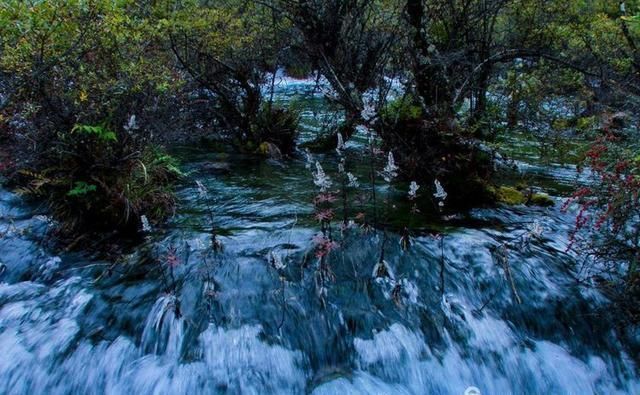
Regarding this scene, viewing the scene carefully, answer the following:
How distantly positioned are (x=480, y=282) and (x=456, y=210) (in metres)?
1.66

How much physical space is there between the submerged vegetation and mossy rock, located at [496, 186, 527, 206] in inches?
1.2

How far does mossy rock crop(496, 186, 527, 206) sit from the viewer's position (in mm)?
6426

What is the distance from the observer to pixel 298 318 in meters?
4.05

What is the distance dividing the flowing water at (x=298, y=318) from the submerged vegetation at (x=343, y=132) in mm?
52

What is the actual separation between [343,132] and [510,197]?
3.61m

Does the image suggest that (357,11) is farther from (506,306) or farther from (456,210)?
(506,306)

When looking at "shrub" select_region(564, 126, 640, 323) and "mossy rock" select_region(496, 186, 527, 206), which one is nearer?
"shrub" select_region(564, 126, 640, 323)

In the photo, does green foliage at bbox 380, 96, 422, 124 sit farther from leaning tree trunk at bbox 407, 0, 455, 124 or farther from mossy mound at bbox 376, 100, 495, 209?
leaning tree trunk at bbox 407, 0, 455, 124

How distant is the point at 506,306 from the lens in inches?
173

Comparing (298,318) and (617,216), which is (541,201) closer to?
(617,216)

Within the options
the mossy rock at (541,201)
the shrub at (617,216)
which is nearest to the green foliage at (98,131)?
the shrub at (617,216)

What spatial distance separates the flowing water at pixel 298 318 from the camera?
3.63 metres

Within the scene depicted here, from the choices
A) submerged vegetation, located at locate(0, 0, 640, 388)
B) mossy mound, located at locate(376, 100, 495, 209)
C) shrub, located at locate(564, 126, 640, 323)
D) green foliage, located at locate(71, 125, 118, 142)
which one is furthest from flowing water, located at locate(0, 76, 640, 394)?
green foliage, located at locate(71, 125, 118, 142)

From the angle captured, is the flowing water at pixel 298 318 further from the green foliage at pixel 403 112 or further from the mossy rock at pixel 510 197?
the green foliage at pixel 403 112
